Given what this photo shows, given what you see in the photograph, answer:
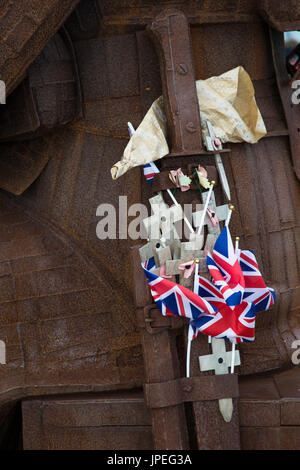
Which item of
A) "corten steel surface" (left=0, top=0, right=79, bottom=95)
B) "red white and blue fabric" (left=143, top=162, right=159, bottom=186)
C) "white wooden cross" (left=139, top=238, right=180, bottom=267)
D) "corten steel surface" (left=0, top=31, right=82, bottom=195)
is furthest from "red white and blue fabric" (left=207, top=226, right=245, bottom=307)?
"corten steel surface" (left=0, top=0, right=79, bottom=95)

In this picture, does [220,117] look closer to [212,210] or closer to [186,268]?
[212,210]

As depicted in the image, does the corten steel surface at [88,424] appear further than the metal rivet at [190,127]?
Yes

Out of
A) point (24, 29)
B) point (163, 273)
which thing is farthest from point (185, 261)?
point (24, 29)

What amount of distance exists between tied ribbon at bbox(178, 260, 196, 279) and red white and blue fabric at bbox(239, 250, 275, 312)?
35 centimetres

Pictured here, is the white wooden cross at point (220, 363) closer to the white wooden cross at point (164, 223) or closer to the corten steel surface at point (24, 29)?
the white wooden cross at point (164, 223)

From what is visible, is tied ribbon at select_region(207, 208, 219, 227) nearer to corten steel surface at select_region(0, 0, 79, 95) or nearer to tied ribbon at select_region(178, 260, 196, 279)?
tied ribbon at select_region(178, 260, 196, 279)

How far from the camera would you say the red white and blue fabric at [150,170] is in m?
4.16

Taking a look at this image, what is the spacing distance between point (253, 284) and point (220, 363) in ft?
1.77

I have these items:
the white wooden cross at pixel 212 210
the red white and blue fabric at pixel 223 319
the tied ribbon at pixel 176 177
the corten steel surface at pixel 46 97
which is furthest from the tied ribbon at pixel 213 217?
the corten steel surface at pixel 46 97

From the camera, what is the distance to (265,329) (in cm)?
469

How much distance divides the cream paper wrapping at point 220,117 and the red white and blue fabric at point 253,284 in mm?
826

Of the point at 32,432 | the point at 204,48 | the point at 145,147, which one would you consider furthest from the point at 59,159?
the point at 32,432

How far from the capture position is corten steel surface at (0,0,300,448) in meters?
4.56

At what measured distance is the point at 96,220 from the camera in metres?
4.77
